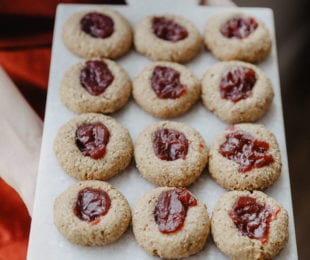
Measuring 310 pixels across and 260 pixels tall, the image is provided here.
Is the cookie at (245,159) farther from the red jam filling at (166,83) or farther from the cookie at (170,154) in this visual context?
the red jam filling at (166,83)

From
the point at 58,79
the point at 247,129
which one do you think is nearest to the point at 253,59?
the point at 247,129

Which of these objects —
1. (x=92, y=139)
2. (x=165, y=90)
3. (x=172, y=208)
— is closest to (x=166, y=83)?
(x=165, y=90)

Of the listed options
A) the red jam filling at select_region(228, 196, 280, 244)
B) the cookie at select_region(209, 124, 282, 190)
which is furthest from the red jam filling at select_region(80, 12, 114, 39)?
the red jam filling at select_region(228, 196, 280, 244)

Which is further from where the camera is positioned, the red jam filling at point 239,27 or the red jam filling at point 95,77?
the red jam filling at point 239,27

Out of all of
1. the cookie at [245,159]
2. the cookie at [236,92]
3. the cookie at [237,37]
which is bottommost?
the cookie at [245,159]

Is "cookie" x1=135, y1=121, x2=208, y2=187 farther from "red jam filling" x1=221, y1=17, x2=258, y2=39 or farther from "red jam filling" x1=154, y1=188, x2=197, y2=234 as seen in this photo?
"red jam filling" x1=221, y1=17, x2=258, y2=39

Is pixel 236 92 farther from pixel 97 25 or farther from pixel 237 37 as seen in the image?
pixel 97 25

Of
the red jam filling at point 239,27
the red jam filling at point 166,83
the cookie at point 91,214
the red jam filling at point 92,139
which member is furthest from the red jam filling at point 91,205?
the red jam filling at point 239,27
